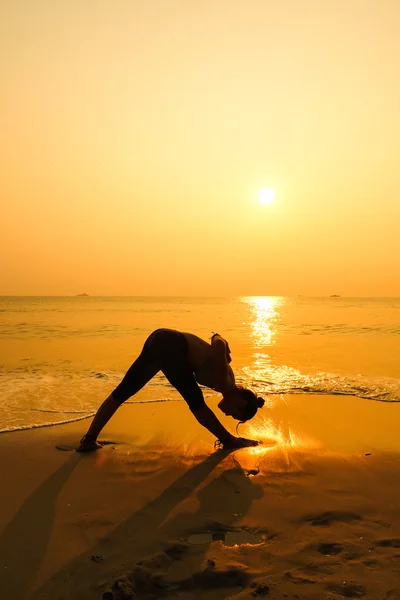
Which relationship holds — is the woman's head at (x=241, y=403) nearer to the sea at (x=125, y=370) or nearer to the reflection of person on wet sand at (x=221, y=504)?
→ the reflection of person on wet sand at (x=221, y=504)

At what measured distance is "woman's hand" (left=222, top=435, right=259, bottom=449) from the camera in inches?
195

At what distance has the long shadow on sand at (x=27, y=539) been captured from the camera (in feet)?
8.45

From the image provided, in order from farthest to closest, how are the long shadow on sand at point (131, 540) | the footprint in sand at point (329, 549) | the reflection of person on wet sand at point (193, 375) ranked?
the reflection of person on wet sand at point (193, 375), the footprint in sand at point (329, 549), the long shadow on sand at point (131, 540)

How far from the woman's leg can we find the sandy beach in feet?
0.64

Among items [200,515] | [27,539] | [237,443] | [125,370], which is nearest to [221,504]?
[200,515]

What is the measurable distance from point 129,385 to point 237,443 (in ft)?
4.76

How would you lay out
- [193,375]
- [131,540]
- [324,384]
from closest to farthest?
[131,540]
[193,375]
[324,384]

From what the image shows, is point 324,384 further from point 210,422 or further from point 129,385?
point 129,385

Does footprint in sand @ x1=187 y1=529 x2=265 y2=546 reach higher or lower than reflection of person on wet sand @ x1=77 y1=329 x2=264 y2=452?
lower

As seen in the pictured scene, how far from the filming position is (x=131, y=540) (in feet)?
9.89

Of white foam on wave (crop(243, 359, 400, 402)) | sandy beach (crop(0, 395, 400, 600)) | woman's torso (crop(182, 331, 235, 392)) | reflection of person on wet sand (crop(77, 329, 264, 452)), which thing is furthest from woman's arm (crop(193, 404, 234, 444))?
white foam on wave (crop(243, 359, 400, 402))

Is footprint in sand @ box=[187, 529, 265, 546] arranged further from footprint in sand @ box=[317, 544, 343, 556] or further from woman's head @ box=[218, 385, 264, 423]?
woman's head @ box=[218, 385, 264, 423]

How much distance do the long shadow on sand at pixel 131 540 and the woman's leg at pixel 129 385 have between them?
3.78 feet

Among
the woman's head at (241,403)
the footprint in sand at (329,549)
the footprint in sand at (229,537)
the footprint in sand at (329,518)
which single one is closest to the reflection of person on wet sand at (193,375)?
the woman's head at (241,403)
